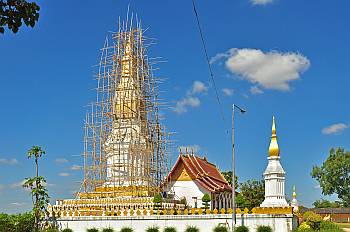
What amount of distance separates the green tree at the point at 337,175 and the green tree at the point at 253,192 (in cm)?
3083

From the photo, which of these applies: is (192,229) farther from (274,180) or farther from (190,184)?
(190,184)

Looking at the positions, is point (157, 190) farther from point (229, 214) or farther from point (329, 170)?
point (329, 170)

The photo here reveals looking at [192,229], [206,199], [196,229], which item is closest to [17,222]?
[192,229]

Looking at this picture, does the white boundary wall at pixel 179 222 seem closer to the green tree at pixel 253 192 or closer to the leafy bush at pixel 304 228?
the leafy bush at pixel 304 228

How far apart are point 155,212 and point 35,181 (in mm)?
7221

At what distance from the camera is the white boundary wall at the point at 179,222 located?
26.2 meters

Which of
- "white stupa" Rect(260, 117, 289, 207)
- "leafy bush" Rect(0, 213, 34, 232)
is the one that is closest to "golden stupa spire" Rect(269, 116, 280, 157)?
"white stupa" Rect(260, 117, 289, 207)

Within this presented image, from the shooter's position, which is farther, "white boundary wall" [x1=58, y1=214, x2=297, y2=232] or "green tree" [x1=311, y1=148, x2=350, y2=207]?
"green tree" [x1=311, y1=148, x2=350, y2=207]

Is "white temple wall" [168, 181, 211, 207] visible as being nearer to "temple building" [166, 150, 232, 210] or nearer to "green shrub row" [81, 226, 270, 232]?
"temple building" [166, 150, 232, 210]

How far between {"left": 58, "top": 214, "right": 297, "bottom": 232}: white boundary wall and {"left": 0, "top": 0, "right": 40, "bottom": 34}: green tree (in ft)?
67.6

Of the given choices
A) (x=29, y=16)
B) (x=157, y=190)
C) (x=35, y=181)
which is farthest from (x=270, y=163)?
(x=29, y=16)

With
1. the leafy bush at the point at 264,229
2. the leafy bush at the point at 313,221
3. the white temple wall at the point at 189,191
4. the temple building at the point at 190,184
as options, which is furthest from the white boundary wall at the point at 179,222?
the white temple wall at the point at 189,191

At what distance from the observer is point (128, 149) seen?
3753 cm

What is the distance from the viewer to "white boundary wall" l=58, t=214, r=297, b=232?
26.2 m
